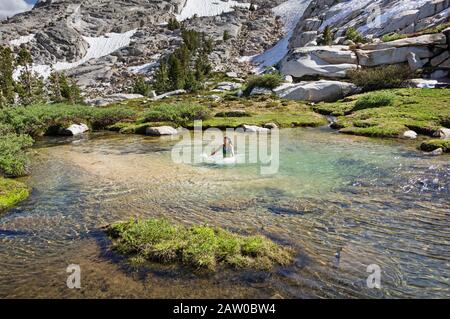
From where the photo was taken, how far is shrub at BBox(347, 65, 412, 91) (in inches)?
2162

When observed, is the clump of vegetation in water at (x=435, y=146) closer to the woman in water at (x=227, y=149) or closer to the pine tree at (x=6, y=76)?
the woman in water at (x=227, y=149)

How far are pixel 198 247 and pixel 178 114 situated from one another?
35.7 m

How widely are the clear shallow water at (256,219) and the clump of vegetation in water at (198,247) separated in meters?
0.37

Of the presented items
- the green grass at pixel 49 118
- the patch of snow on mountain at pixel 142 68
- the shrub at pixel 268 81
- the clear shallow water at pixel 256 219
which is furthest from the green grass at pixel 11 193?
the patch of snow on mountain at pixel 142 68

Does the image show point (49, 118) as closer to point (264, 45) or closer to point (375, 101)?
point (375, 101)

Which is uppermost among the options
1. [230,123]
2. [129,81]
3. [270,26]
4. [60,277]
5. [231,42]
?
[270,26]

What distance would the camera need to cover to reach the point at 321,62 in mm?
71438

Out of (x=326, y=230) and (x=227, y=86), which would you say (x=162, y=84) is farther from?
(x=326, y=230)

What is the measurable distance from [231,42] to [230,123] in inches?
5470

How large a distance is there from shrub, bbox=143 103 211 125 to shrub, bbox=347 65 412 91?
27.8 m

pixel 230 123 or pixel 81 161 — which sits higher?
pixel 230 123

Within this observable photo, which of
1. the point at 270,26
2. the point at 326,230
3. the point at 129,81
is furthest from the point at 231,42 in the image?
the point at 326,230

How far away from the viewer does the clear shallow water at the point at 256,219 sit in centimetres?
923

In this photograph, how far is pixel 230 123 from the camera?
41.2m
